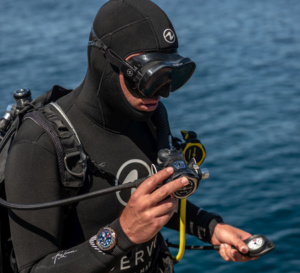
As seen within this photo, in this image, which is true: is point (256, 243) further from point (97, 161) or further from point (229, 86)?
point (229, 86)

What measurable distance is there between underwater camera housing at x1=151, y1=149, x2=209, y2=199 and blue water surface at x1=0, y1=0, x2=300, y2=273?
4348mm

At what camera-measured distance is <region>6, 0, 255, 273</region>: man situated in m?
2.59

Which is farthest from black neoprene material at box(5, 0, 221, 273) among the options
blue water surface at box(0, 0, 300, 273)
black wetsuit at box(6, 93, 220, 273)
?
blue water surface at box(0, 0, 300, 273)

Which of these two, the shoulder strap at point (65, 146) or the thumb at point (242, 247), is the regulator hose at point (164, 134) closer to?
the thumb at point (242, 247)

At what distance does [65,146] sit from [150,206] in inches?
21.8

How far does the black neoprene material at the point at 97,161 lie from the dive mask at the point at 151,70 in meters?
0.05

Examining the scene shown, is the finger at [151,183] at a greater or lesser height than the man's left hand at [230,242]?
greater

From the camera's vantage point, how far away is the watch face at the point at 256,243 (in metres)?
2.86

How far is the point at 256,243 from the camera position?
288 cm

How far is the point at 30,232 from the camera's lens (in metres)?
2.67

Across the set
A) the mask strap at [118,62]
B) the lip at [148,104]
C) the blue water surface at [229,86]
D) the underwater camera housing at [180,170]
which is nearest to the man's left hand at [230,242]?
the underwater camera housing at [180,170]

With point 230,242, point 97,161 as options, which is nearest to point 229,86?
point 230,242

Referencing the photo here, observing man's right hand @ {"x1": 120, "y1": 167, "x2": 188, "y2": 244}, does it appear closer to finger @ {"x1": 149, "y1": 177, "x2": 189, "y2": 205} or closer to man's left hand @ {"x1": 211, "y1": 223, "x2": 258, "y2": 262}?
finger @ {"x1": 149, "y1": 177, "x2": 189, "y2": 205}

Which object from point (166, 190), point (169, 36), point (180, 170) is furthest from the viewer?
point (169, 36)
